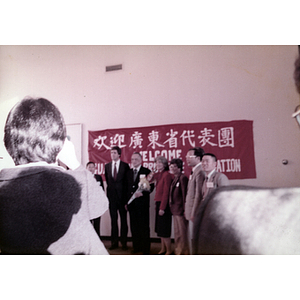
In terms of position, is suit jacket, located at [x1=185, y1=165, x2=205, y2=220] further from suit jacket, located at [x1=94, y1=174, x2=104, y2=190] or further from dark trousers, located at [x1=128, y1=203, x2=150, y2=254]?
suit jacket, located at [x1=94, y1=174, x2=104, y2=190]

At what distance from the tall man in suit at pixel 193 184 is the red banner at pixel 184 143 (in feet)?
0.14

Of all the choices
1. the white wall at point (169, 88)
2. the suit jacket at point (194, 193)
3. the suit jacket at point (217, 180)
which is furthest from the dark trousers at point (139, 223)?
the suit jacket at point (217, 180)

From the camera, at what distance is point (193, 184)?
218 centimetres

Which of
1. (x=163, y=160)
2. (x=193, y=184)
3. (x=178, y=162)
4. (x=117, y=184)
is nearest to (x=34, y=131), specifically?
(x=117, y=184)

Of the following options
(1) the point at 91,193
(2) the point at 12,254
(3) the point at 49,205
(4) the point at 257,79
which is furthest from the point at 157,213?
(4) the point at 257,79

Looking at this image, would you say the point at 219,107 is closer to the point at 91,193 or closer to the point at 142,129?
the point at 142,129

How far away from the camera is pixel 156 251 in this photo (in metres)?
2.21

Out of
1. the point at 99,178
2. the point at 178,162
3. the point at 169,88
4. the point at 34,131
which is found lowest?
the point at 99,178

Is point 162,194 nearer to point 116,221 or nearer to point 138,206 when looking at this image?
point 138,206

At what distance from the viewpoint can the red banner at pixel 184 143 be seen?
2180 mm

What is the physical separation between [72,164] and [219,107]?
1.30 metres

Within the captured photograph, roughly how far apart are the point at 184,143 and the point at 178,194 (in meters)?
0.42

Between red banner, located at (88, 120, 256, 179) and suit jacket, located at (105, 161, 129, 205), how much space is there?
0.05 m

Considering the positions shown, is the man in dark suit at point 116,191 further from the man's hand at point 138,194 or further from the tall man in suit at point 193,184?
the tall man in suit at point 193,184
